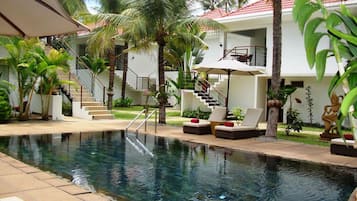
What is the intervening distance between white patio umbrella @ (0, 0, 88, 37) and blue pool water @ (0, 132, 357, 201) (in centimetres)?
291

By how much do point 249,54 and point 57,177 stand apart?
18.6 meters

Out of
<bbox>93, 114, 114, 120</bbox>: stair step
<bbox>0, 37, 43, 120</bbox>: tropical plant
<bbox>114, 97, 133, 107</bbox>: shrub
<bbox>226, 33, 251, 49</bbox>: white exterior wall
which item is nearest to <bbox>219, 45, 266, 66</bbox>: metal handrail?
<bbox>226, 33, 251, 49</bbox>: white exterior wall

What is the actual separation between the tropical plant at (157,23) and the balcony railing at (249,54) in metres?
5.24

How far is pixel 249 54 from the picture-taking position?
2430 centimetres

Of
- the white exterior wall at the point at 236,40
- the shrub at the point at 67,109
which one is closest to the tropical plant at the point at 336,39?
the shrub at the point at 67,109

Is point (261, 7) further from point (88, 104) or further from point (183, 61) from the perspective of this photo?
point (88, 104)

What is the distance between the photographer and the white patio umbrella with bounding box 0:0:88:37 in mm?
4543

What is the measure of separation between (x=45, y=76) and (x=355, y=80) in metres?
18.1

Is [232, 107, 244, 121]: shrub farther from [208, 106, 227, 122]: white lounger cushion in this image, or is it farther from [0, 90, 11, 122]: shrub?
[0, 90, 11, 122]: shrub

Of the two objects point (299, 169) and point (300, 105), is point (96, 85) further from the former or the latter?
point (299, 169)

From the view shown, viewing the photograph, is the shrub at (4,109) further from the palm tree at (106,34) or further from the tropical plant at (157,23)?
the tropical plant at (157,23)

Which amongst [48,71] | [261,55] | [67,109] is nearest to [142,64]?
[261,55]

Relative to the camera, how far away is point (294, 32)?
2078cm

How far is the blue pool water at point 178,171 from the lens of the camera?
22.9 feet
